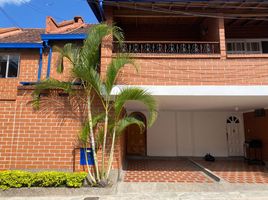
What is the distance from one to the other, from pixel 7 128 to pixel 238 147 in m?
Result: 11.4

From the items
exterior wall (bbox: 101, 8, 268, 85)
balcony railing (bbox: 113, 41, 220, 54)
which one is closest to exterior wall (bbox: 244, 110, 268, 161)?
exterior wall (bbox: 101, 8, 268, 85)

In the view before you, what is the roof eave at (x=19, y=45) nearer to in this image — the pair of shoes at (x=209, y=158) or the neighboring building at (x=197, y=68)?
the neighboring building at (x=197, y=68)

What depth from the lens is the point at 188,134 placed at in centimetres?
1318

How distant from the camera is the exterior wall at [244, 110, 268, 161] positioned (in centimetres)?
1098

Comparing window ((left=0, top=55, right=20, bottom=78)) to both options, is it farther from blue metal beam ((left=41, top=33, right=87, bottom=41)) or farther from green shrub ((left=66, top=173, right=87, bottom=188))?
green shrub ((left=66, top=173, right=87, bottom=188))

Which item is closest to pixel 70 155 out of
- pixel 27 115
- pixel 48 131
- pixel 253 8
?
pixel 48 131

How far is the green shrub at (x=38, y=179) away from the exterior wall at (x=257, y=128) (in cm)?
864

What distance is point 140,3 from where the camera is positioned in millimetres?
8211

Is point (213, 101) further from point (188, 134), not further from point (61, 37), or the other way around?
point (61, 37)

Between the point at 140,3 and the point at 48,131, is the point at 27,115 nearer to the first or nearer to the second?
the point at 48,131

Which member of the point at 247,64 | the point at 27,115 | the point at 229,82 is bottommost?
the point at 27,115

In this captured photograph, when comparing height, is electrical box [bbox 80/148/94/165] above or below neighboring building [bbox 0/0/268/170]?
below

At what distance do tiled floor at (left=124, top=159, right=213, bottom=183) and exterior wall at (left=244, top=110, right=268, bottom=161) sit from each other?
3.57m

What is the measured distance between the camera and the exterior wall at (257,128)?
11.0 metres
